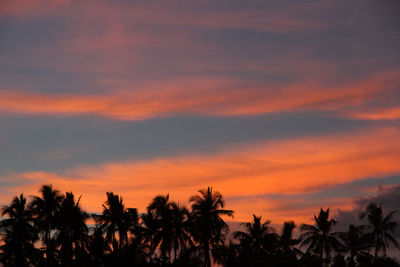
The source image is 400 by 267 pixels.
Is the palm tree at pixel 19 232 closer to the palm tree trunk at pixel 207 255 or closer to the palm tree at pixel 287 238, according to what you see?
the palm tree trunk at pixel 207 255

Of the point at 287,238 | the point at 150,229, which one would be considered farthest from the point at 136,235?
the point at 287,238

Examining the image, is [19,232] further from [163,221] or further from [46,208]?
[163,221]

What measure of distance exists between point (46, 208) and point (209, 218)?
2500 cm

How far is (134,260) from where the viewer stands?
62656 millimetres

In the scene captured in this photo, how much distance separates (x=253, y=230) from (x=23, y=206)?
41.3 meters

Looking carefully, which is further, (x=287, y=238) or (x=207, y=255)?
(x=287, y=238)

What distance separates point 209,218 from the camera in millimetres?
86312

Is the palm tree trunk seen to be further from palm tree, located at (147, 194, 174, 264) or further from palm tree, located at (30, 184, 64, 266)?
palm tree, located at (30, 184, 64, 266)

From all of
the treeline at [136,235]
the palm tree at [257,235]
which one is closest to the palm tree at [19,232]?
the treeline at [136,235]

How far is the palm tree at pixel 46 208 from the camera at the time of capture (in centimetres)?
8225

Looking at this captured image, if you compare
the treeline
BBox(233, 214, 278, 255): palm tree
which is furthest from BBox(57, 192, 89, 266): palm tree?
BBox(233, 214, 278, 255): palm tree

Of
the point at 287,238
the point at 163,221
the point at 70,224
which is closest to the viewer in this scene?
the point at 70,224

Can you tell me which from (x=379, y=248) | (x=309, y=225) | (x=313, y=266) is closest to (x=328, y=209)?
(x=309, y=225)

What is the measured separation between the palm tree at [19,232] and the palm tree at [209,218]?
2495cm
